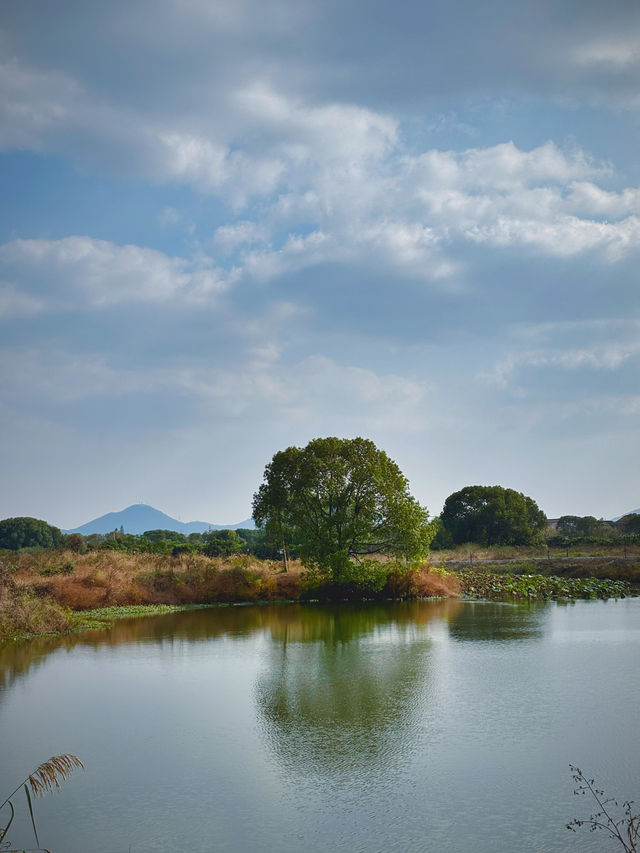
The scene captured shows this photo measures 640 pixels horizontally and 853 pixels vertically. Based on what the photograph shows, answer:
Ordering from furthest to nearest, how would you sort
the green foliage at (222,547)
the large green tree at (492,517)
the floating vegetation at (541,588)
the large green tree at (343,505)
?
1. the large green tree at (492,517)
2. the green foliage at (222,547)
3. the floating vegetation at (541,588)
4. the large green tree at (343,505)

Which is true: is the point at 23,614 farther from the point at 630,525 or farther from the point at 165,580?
the point at 630,525

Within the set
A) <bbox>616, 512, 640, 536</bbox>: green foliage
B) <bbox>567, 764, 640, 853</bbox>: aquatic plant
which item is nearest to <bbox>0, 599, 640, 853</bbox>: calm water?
<bbox>567, 764, 640, 853</bbox>: aquatic plant

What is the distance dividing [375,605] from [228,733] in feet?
61.3

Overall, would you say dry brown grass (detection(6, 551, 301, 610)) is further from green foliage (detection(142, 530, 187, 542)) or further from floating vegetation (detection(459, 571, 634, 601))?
green foliage (detection(142, 530, 187, 542))

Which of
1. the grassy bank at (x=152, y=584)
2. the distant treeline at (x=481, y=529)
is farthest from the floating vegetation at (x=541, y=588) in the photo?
the distant treeline at (x=481, y=529)

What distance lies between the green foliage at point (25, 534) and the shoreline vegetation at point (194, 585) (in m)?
45.0

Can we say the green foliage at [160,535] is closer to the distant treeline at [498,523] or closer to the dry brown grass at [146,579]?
the distant treeline at [498,523]

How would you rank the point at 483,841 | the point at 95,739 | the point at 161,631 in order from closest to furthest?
the point at 483,841
the point at 95,739
the point at 161,631

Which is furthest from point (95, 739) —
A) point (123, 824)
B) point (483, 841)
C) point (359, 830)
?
point (483, 841)

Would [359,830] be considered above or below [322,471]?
below

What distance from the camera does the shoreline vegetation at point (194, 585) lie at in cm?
2197

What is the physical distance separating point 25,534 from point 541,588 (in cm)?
5944

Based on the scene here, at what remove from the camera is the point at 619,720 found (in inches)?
403

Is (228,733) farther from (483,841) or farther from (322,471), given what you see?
(322,471)
